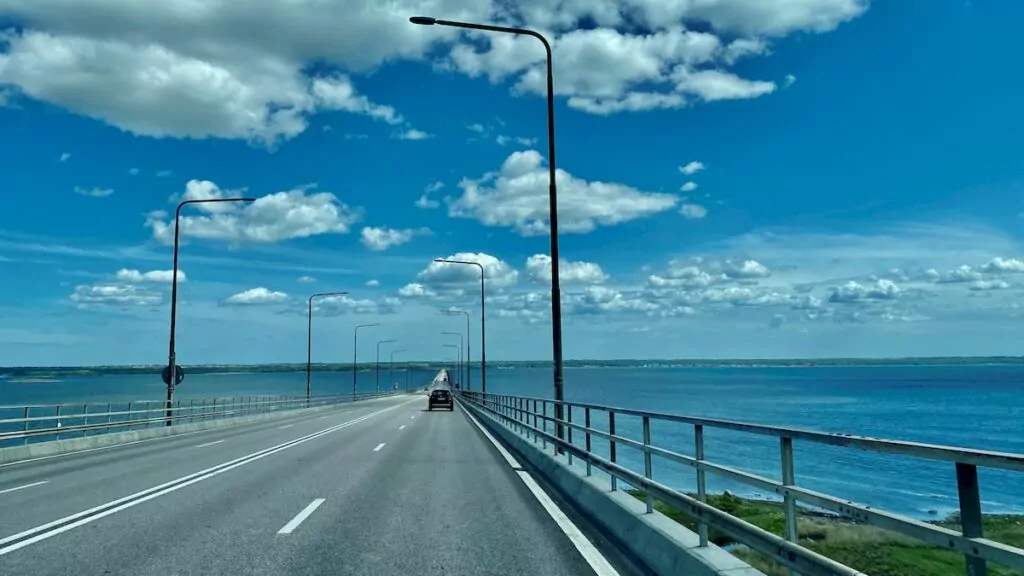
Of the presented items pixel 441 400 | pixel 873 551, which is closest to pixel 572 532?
pixel 873 551

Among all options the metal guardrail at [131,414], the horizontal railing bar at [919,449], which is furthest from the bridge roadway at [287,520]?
the metal guardrail at [131,414]

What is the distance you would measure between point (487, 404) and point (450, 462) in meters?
24.0

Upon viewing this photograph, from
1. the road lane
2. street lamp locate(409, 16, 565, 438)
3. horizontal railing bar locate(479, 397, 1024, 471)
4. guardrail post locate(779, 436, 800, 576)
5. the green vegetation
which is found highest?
street lamp locate(409, 16, 565, 438)

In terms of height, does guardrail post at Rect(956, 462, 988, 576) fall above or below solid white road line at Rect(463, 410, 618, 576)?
above

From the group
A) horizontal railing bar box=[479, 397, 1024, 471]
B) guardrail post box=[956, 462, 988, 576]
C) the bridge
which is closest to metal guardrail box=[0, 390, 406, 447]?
the bridge

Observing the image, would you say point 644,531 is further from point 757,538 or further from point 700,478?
point 757,538

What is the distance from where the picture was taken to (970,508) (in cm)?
363

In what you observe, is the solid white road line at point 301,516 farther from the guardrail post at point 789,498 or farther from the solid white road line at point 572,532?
the guardrail post at point 789,498

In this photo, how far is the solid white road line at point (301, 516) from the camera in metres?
9.48

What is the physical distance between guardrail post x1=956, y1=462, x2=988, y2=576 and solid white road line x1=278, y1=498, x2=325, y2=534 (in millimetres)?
7528

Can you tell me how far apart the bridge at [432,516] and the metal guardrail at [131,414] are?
759 centimetres

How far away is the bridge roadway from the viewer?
768cm

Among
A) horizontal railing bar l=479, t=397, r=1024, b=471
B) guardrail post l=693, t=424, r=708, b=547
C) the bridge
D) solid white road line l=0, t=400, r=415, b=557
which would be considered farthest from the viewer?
solid white road line l=0, t=400, r=415, b=557

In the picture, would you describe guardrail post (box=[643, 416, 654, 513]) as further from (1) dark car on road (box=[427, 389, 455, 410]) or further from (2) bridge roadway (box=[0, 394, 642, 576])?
(1) dark car on road (box=[427, 389, 455, 410])
